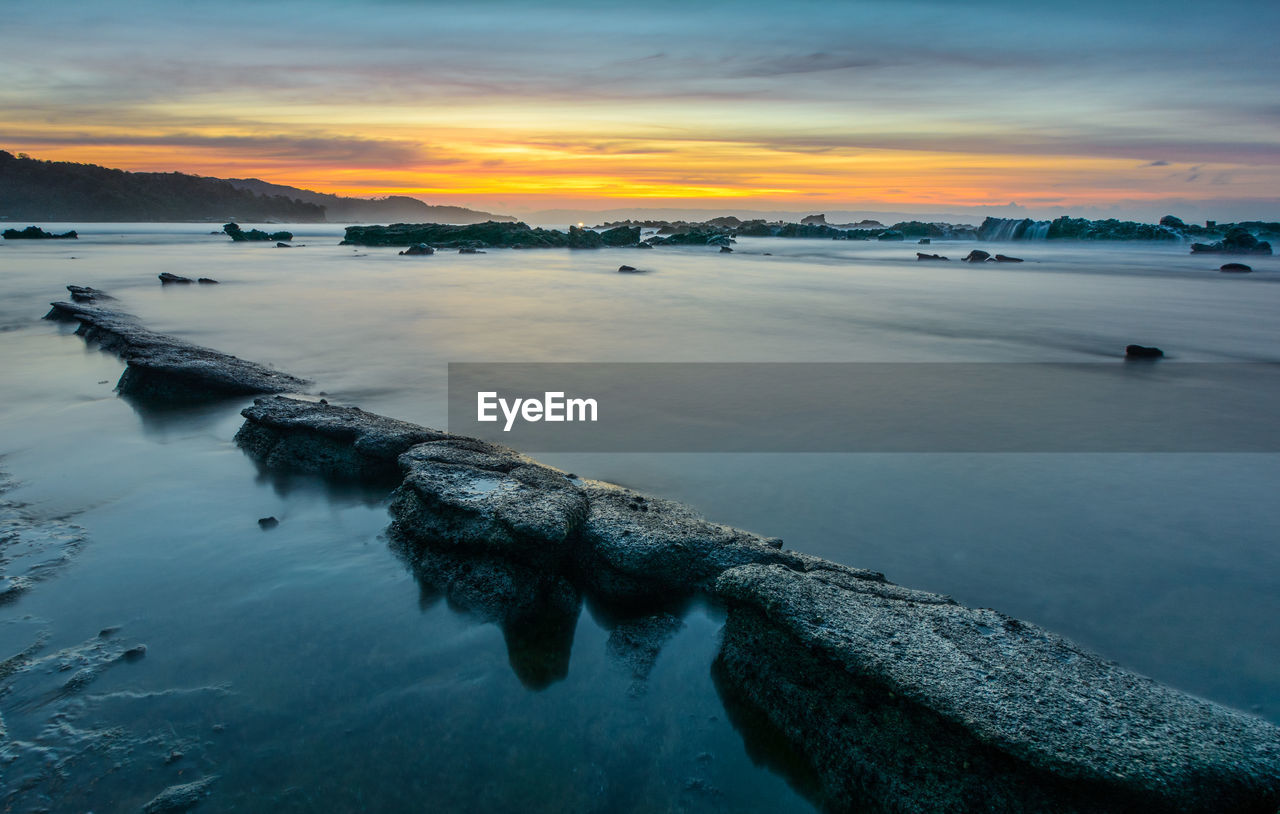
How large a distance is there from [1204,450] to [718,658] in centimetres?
626

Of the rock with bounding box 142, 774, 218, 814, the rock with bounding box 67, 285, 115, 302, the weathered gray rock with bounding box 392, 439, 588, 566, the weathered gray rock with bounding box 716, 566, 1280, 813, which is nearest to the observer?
the weathered gray rock with bounding box 716, 566, 1280, 813

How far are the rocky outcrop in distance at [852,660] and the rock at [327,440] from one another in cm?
64

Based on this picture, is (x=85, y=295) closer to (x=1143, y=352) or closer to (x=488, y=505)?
(x=488, y=505)

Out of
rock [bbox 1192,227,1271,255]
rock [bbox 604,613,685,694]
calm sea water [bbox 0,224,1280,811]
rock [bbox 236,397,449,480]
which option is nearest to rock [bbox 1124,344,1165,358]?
calm sea water [bbox 0,224,1280,811]

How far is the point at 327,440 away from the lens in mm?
5336

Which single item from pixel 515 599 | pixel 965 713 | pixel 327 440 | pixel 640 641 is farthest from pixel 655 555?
pixel 327 440

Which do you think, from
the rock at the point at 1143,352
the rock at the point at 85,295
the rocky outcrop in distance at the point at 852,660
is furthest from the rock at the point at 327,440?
the rock at the point at 85,295

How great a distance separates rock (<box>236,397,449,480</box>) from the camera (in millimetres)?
5121

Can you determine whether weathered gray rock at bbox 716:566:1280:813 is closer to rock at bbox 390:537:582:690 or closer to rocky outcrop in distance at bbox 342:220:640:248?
rock at bbox 390:537:582:690

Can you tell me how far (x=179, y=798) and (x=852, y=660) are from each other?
2.55m

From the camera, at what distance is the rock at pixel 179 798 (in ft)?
7.50

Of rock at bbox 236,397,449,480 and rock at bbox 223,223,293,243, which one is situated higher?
rock at bbox 223,223,293,243

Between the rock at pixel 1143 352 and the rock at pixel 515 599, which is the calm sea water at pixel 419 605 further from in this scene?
the rock at pixel 1143 352

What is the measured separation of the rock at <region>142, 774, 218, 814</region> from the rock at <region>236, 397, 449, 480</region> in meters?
2.87
